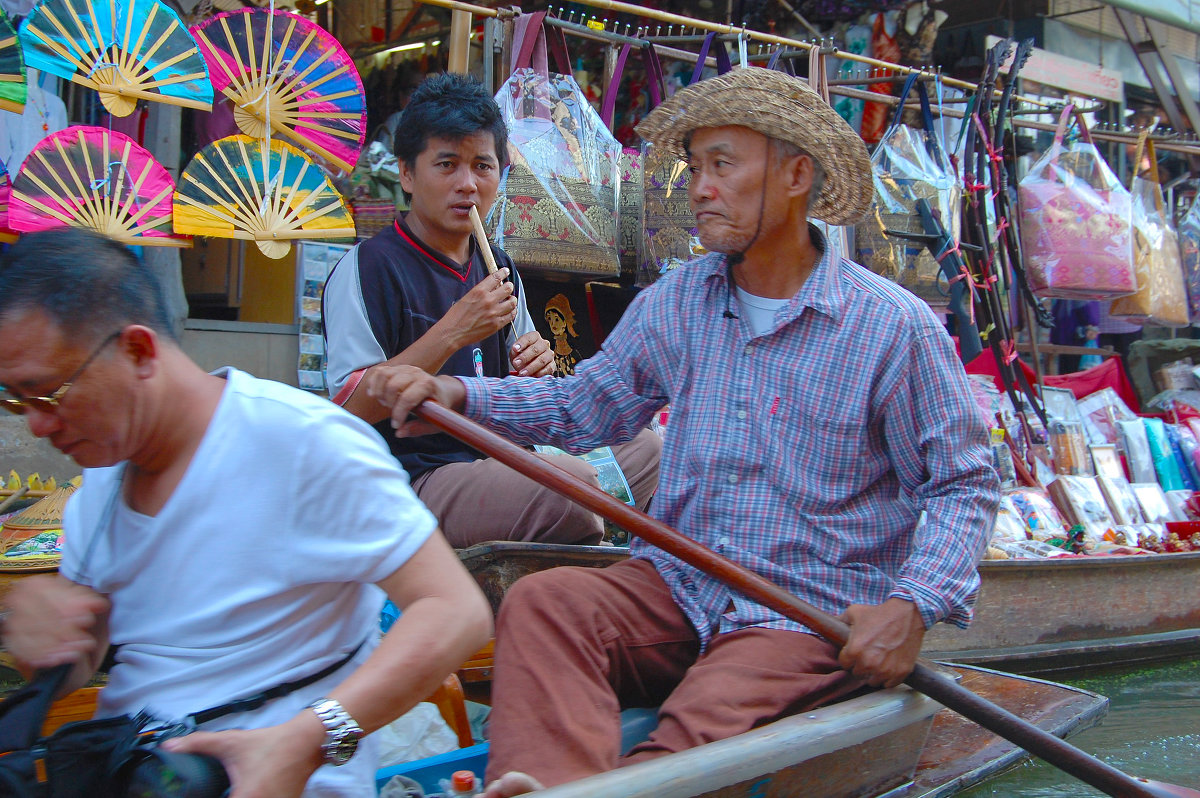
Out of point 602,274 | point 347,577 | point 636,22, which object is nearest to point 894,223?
point 602,274

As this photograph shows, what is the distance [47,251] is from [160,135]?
3210 millimetres

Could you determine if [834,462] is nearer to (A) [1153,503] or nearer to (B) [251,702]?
(B) [251,702]

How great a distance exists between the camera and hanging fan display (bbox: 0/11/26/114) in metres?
2.84

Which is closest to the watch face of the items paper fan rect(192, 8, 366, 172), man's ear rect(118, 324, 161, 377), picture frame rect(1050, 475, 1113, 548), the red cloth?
man's ear rect(118, 324, 161, 377)

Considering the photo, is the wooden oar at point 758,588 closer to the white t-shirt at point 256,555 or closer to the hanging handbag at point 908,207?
the white t-shirt at point 256,555

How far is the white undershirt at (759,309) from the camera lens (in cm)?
221

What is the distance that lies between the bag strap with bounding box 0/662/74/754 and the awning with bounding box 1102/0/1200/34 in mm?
6070

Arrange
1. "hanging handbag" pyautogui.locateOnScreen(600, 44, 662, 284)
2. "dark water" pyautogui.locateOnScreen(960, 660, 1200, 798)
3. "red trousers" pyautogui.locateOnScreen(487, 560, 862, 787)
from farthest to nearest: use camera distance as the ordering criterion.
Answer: "hanging handbag" pyautogui.locateOnScreen(600, 44, 662, 284), "dark water" pyautogui.locateOnScreen(960, 660, 1200, 798), "red trousers" pyautogui.locateOnScreen(487, 560, 862, 787)

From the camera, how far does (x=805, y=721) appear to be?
1817 mm

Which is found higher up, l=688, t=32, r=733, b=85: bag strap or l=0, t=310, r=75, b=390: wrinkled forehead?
l=688, t=32, r=733, b=85: bag strap

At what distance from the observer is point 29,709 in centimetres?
124

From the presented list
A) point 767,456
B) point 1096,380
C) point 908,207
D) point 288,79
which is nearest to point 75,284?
point 767,456

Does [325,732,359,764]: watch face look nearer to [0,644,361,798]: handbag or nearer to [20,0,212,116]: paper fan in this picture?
[0,644,361,798]: handbag

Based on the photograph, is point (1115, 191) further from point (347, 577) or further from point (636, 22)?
point (347, 577)
